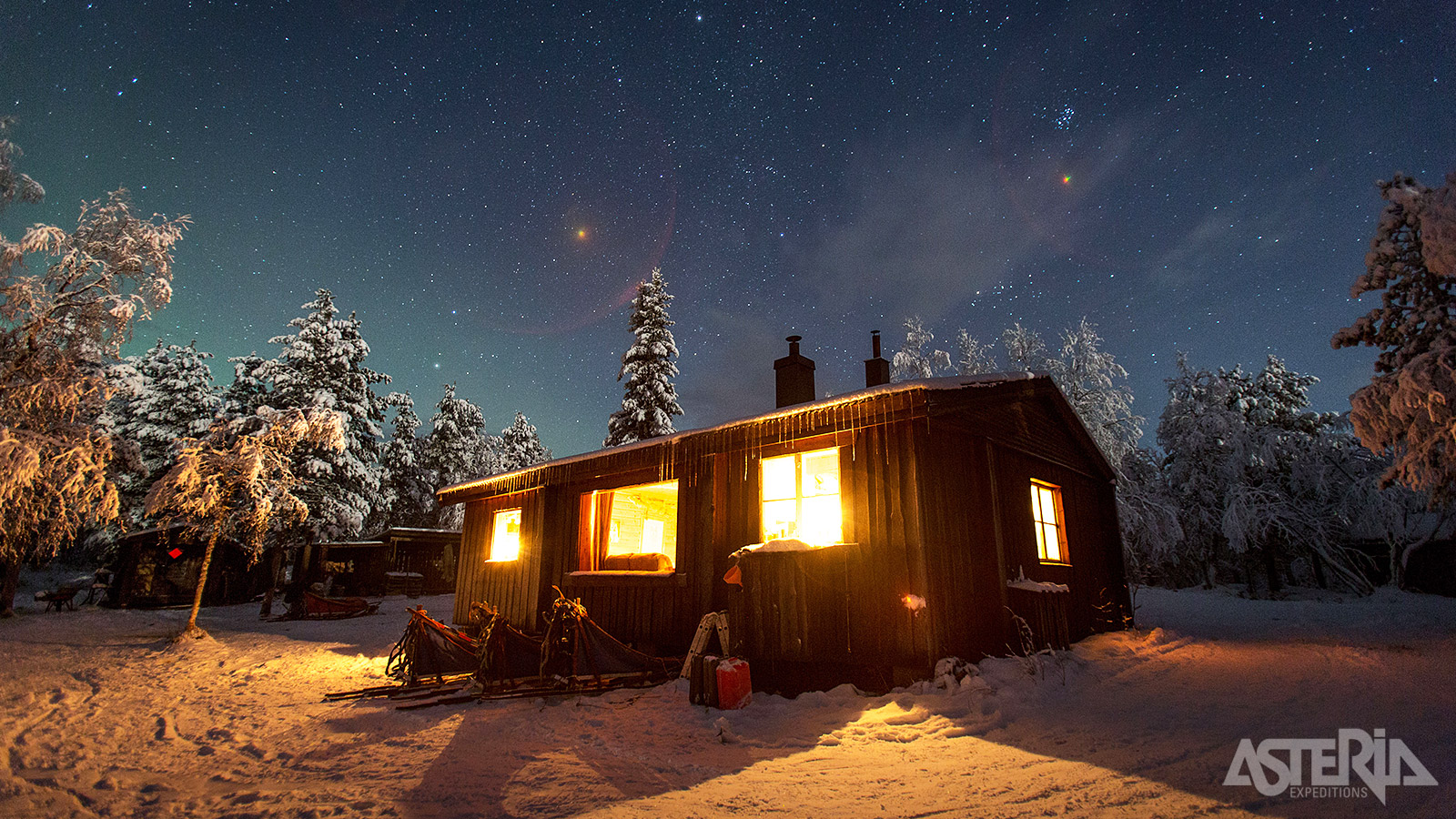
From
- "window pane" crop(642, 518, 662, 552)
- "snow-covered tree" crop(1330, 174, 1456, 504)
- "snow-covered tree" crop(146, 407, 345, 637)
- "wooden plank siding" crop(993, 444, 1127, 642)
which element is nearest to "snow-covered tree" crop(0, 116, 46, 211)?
"snow-covered tree" crop(146, 407, 345, 637)

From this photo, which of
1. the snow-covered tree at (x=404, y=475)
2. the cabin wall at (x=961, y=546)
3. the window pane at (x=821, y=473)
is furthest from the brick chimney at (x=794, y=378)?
the snow-covered tree at (x=404, y=475)

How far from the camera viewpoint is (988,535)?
8.16 metres

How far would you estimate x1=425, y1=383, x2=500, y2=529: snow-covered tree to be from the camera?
117 feet

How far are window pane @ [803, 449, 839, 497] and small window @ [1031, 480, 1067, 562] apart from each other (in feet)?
10.9

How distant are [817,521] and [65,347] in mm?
16196

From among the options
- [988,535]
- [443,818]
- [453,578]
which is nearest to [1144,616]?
[988,535]

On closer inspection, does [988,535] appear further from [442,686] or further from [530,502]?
[530,502]

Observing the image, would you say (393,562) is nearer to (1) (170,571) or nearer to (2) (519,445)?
(1) (170,571)

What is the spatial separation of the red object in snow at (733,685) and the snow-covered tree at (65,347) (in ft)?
46.0

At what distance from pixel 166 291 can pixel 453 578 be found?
59.8 ft

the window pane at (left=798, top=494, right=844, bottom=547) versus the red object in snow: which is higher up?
the window pane at (left=798, top=494, right=844, bottom=547)

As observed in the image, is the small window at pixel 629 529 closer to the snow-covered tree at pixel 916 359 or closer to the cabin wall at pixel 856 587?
the cabin wall at pixel 856 587

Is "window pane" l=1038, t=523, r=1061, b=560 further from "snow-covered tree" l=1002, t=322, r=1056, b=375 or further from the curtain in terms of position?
"snow-covered tree" l=1002, t=322, r=1056, b=375

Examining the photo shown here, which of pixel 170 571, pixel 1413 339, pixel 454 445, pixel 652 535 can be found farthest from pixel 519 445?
pixel 1413 339
